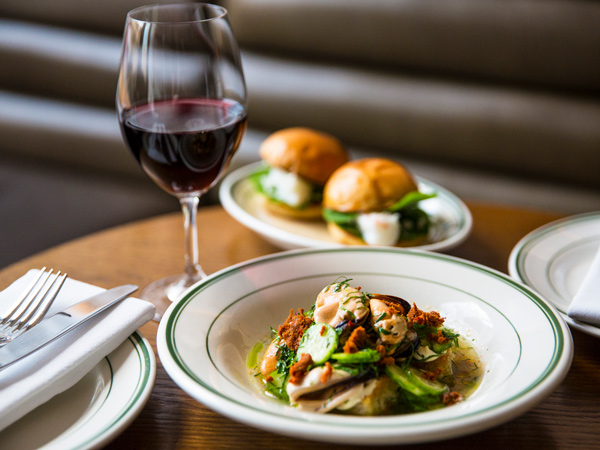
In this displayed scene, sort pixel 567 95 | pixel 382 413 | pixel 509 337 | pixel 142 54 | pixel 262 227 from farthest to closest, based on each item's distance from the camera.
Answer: pixel 567 95 < pixel 262 227 < pixel 142 54 < pixel 509 337 < pixel 382 413

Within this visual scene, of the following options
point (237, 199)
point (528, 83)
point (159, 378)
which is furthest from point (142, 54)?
point (528, 83)

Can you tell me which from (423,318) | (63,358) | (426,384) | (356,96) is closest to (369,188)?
(423,318)

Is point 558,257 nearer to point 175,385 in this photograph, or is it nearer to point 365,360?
point 365,360

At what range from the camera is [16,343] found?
850 mm

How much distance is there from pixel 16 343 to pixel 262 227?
2.32 feet

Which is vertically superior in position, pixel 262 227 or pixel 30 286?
pixel 30 286

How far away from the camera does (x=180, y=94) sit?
1136 millimetres

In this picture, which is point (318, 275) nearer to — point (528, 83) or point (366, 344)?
point (366, 344)

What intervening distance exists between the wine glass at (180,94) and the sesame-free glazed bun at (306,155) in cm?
63

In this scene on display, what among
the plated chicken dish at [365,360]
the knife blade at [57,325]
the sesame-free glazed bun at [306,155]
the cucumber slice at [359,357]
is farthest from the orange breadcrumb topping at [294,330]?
the sesame-free glazed bun at [306,155]

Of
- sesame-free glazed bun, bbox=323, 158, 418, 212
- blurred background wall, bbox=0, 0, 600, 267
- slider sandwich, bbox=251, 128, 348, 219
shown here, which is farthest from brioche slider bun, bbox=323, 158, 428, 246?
blurred background wall, bbox=0, 0, 600, 267

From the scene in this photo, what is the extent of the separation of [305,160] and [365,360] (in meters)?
1.11

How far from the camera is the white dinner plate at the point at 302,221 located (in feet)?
4.75

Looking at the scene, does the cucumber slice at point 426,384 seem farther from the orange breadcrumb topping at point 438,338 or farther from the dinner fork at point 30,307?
the dinner fork at point 30,307
